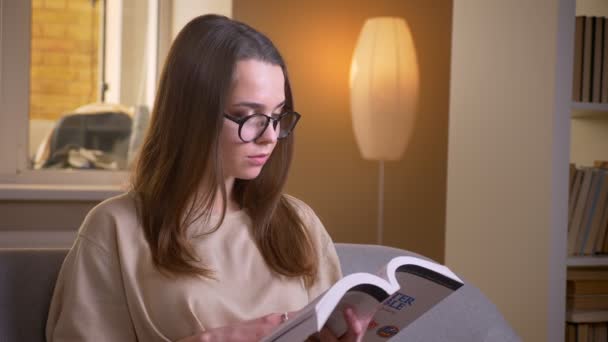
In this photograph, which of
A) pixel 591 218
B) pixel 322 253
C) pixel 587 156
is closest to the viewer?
pixel 322 253

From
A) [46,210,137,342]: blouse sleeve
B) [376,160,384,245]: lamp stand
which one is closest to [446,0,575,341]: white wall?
[376,160,384,245]: lamp stand

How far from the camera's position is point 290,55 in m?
3.47

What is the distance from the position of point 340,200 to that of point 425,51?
2.48ft

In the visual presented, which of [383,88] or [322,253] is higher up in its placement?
[383,88]

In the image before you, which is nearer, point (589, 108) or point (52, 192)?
point (589, 108)

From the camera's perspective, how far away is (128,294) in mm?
1350

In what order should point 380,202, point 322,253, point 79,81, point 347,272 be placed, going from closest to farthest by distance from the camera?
point 322,253
point 347,272
point 79,81
point 380,202

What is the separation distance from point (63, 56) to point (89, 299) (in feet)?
6.74

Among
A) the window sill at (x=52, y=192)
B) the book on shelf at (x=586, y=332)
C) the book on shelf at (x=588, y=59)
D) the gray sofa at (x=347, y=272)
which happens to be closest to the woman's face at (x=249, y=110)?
the gray sofa at (x=347, y=272)

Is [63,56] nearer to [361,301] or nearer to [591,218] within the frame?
[591,218]

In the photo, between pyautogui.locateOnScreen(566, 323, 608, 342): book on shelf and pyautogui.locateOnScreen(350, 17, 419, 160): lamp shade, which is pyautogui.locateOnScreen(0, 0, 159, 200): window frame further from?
pyautogui.locateOnScreen(566, 323, 608, 342): book on shelf

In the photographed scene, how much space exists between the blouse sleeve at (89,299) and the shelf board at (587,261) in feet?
4.78

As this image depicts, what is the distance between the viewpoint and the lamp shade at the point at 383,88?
10.5ft

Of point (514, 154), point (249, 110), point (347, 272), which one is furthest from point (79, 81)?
point (249, 110)
